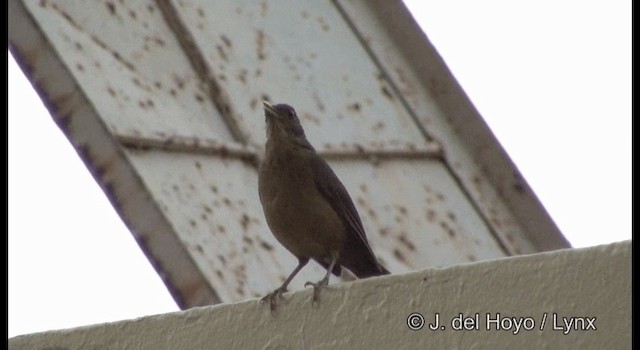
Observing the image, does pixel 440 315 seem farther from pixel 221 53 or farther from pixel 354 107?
pixel 354 107

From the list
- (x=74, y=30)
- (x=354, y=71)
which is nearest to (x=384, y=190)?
(x=354, y=71)

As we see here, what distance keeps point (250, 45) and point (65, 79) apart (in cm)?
135

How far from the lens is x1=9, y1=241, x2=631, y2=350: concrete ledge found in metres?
2.95

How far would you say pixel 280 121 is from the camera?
5.19 m

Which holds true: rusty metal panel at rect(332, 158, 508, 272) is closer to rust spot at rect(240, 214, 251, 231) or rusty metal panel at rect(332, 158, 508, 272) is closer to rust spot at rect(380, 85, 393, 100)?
rust spot at rect(380, 85, 393, 100)

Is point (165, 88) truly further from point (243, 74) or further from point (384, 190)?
point (384, 190)

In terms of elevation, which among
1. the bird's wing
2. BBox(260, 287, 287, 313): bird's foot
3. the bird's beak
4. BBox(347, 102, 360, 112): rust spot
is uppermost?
the bird's beak

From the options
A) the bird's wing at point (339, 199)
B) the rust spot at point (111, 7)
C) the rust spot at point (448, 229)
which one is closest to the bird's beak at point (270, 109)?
the bird's wing at point (339, 199)

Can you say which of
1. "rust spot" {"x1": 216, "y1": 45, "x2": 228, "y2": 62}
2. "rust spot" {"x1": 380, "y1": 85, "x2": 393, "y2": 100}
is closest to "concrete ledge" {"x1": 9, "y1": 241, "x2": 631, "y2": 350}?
"rust spot" {"x1": 216, "y1": 45, "x2": 228, "y2": 62}

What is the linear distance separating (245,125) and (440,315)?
2.22 metres

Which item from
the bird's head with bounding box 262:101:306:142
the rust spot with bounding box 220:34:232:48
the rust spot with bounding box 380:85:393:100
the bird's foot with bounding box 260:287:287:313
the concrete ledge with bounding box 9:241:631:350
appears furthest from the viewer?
the rust spot with bounding box 380:85:393:100

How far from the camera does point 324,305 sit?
3.38 m

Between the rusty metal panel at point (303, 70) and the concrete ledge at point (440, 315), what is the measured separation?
181cm

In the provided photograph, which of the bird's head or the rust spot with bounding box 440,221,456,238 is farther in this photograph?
the rust spot with bounding box 440,221,456,238
